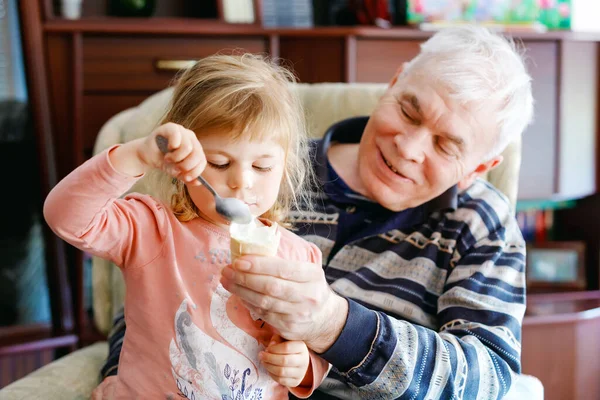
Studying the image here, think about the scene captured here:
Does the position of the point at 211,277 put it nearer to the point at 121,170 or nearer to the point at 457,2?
the point at 121,170

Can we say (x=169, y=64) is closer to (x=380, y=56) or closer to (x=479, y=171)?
(x=380, y=56)

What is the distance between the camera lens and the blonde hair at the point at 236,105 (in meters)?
1.01

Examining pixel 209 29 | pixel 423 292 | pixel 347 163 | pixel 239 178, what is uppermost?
pixel 209 29

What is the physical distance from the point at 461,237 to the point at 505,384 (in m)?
0.32

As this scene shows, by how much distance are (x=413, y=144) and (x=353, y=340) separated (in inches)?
20.0

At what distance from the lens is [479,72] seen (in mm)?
1433

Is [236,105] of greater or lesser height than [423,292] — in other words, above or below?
above

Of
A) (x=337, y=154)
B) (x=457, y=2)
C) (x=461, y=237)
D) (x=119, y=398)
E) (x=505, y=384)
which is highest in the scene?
(x=457, y=2)

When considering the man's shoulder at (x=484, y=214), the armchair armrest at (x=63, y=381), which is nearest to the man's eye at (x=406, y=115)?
the man's shoulder at (x=484, y=214)

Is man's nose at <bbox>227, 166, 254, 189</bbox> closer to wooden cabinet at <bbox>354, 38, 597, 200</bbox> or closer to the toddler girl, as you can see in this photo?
the toddler girl

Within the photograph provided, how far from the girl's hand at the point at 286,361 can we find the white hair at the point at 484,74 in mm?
662

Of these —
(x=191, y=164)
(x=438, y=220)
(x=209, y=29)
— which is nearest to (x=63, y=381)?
(x=191, y=164)

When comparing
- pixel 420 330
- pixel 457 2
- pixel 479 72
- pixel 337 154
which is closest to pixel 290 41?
pixel 457 2

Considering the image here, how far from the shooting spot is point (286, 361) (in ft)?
3.41
